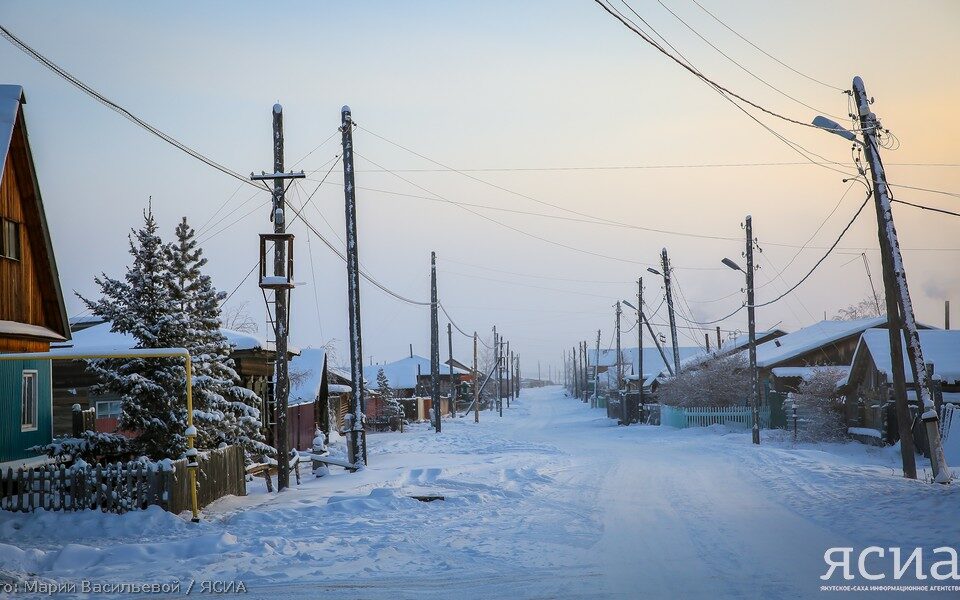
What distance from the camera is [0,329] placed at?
14930 millimetres

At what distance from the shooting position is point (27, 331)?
52.1 feet

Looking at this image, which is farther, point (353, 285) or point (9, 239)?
point (353, 285)

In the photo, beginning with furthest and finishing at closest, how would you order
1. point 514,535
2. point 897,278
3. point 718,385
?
point 718,385 < point 897,278 < point 514,535

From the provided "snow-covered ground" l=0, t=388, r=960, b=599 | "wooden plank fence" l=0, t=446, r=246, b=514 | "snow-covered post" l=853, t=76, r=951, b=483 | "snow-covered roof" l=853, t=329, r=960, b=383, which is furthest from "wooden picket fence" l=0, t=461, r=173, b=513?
"snow-covered roof" l=853, t=329, r=960, b=383

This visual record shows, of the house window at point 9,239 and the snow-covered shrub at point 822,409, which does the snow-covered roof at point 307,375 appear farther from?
the snow-covered shrub at point 822,409

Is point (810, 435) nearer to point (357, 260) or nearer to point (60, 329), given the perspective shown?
point (357, 260)

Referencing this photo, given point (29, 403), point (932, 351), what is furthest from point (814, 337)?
point (29, 403)

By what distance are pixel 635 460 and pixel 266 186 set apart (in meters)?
14.4

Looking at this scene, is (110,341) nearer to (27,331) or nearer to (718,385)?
(27,331)

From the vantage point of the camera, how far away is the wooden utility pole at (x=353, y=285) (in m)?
24.1

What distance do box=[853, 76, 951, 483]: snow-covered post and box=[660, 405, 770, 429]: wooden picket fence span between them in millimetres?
25827

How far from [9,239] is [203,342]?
4.46 meters

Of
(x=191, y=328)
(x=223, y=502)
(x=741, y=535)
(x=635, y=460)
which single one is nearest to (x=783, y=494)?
(x=741, y=535)

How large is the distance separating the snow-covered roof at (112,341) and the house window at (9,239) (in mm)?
6679
